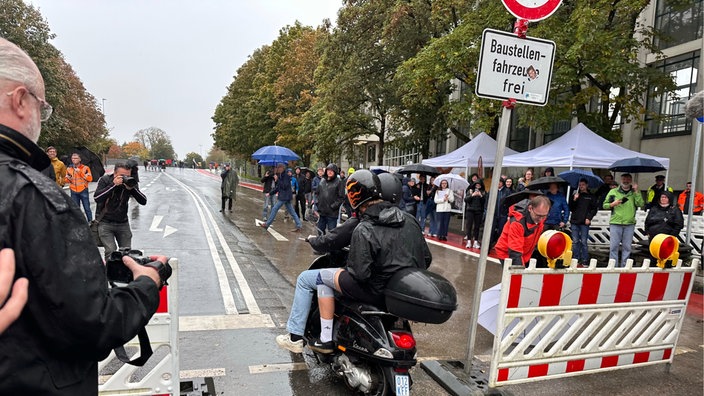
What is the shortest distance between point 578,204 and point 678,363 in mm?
5403

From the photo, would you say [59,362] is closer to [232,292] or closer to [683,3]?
[232,292]

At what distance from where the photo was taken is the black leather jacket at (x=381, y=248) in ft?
9.98

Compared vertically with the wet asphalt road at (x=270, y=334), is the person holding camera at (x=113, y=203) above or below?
above

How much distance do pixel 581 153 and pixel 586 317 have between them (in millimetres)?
8613

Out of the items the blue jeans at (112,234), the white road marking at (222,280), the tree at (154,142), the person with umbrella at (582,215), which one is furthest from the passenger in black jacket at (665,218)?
the tree at (154,142)

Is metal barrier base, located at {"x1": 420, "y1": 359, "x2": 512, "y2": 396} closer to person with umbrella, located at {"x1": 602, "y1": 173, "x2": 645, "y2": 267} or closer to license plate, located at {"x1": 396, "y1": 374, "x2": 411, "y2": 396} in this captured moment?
license plate, located at {"x1": 396, "y1": 374, "x2": 411, "y2": 396}

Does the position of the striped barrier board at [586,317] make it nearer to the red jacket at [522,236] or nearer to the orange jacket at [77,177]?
the red jacket at [522,236]

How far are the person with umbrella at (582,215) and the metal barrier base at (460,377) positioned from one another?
6355mm

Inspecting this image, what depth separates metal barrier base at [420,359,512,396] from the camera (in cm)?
350

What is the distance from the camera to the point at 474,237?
11531mm

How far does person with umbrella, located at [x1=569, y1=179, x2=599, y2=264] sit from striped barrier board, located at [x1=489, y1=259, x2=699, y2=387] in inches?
211

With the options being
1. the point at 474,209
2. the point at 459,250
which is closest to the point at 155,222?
the point at 459,250

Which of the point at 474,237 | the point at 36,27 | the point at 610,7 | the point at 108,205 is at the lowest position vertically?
the point at 474,237

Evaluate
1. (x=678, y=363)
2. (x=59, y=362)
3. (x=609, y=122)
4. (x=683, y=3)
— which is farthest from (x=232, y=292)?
(x=683, y=3)
